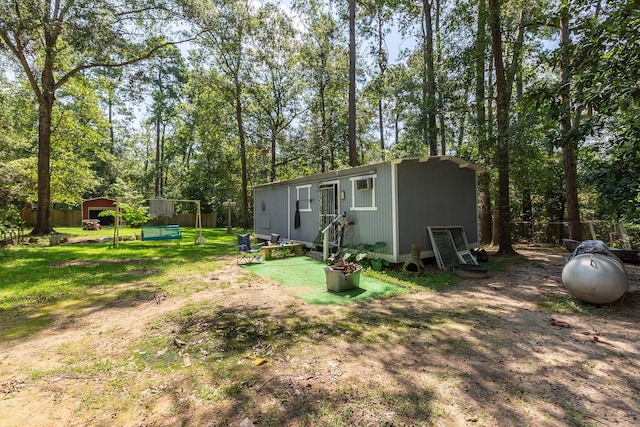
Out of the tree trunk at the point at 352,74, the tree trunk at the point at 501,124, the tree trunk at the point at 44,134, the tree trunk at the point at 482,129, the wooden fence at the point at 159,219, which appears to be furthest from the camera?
the wooden fence at the point at 159,219

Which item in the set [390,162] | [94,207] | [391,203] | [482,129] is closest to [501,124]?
[482,129]

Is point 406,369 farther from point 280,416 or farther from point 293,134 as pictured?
point 293,134

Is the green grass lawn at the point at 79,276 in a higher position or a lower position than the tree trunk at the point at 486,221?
lower

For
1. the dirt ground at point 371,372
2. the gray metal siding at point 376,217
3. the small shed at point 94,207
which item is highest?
the small shed at point 94,207

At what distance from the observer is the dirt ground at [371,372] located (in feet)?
6.86

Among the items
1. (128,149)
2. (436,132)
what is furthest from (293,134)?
(128,149)

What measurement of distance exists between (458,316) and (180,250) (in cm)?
948

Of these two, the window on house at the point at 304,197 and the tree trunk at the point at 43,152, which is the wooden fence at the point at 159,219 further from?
the window on house at the point at 304,197

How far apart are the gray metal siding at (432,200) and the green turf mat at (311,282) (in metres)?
1.57

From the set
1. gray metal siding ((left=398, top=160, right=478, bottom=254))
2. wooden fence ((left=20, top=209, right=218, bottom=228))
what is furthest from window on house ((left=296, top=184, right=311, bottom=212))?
wooden fence ((left=20, top=209, right=218, bottom=228))

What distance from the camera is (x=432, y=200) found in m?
7.64

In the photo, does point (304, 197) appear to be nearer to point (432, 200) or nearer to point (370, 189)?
→ point (370, 189)

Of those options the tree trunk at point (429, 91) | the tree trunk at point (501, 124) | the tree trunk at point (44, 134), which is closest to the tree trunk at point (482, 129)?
the tree trunk at point (501, 124)

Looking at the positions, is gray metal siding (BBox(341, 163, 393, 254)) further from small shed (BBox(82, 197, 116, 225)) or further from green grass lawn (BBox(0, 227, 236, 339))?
small shed (BBox(82, 197, 116, 225))
